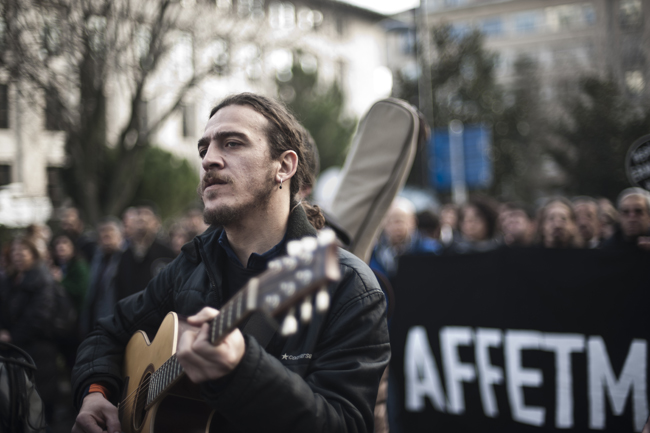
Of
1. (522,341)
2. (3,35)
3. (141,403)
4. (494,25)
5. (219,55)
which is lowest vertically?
(522,341)

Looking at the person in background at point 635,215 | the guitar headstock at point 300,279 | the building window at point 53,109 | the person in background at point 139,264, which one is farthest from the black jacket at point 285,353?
the building window at point 53,109

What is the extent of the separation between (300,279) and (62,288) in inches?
218

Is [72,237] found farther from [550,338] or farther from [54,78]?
[550,338]

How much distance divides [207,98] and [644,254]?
9608 millimetres

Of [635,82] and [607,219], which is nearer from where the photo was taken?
[607,219]

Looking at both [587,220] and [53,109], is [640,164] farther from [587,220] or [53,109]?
[53,109]

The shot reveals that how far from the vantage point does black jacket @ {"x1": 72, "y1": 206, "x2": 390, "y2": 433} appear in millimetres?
1580

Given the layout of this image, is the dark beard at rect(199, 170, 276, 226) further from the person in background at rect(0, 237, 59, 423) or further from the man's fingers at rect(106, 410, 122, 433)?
the person in background at rect(0, 237, 59, 423)

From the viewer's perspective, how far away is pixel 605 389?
3.87 m

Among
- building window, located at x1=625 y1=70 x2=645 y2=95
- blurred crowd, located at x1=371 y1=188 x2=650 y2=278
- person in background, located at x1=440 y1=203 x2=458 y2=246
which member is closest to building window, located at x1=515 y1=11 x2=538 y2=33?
building window, located at x1=625 y1=70 x2=645 y2=95

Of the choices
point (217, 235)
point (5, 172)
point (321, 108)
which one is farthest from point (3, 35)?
point (321, 108)

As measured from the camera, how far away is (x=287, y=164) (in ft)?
7.23

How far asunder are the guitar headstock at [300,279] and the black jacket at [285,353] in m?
0.28

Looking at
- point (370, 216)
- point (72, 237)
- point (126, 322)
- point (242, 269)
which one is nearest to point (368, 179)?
point (370, 216)
